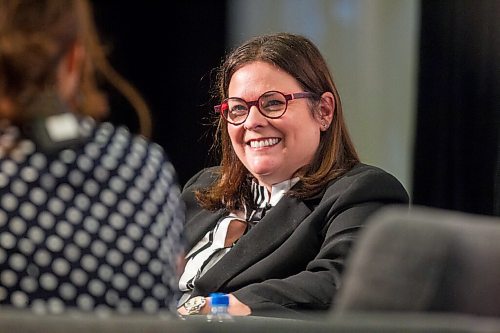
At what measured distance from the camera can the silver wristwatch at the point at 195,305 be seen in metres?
2.33

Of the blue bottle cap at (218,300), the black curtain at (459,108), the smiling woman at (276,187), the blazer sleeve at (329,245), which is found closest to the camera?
the blue bottle cap at (218,300)

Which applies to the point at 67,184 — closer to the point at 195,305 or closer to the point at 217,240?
the point at 195,305

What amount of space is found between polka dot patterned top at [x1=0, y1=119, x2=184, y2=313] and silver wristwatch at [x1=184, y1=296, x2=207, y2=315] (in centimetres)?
91

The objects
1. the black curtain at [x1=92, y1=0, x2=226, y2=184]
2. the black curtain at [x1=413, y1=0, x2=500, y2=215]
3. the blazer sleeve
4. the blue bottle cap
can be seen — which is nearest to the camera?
the blue bottle cap

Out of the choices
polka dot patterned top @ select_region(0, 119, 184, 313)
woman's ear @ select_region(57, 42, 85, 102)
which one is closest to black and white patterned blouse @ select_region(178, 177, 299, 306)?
polka dot patterned top @ select_region(0, 119, 184, 313)

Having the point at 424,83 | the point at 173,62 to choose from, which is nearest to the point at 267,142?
the point at 424,83

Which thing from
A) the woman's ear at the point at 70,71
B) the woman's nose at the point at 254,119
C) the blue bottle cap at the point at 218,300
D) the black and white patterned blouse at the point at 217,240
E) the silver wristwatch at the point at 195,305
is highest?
the woman's ear at the point at 70,71

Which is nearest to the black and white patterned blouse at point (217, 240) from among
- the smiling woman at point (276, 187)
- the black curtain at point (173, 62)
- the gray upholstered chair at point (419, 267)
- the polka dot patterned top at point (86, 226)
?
the smiling woman at point (276, 187)

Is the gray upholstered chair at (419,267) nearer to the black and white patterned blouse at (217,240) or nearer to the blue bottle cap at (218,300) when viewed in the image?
the blue bottle cap at (218,300)

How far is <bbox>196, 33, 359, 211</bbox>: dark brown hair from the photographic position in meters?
2.63

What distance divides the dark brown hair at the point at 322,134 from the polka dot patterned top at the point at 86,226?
1.21 m

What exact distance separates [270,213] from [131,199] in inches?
48.6

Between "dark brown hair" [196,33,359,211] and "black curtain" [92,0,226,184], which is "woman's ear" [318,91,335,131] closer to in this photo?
"dark brown hair" [196,33,359,211]

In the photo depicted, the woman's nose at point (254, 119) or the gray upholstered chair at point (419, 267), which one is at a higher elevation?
the woman's nose at point (254, 119)
